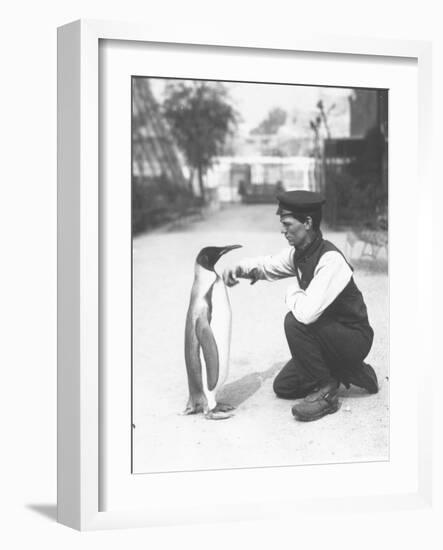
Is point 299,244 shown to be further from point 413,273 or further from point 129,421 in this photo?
point 129,421

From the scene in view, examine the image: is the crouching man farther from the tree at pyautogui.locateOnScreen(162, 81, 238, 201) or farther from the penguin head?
the tree at pyautogui.locateOnScreen(162, 81, 238, 201)

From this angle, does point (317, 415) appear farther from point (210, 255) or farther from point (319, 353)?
point (210, 255)

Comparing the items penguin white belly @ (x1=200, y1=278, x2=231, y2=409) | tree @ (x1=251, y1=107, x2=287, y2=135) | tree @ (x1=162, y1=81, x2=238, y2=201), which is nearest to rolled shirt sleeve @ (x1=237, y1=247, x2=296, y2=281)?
penguin white belly @ (x1=200, y1=278, x2=231, y2=409)

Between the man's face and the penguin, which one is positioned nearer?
the penguin

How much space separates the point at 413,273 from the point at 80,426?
1.66 m

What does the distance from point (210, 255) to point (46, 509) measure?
1.34 m

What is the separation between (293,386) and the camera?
5.21 m

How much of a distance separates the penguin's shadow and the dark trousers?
7 centimetres

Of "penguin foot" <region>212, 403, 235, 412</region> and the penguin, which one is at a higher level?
the penguin

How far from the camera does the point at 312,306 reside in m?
5.22

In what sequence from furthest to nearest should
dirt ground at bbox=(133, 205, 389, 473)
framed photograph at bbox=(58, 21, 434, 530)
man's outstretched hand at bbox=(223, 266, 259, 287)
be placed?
man's outstretched hand at bbox=(223, 266, 259, 287) → dirt ground at bbox=(133, 205, 389, 473) → framed photograph at bbox=(58, 21, 434, 530)

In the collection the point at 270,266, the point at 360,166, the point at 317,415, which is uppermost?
the point at 360,166

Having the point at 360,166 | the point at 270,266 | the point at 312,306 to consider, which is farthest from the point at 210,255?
the point at 360,166

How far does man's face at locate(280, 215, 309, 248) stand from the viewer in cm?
520
